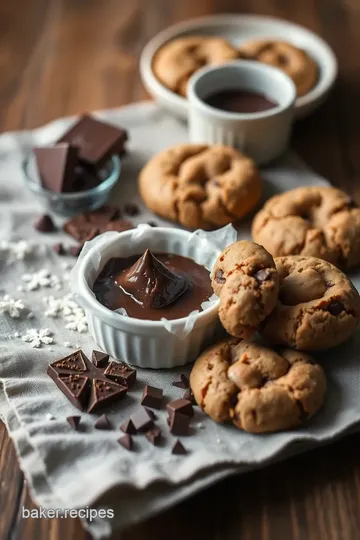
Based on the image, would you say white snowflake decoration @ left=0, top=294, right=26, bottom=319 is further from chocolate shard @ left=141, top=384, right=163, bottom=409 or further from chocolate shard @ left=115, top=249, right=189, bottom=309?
chocolate shard @ left=141, top=384, right=163, bottom=409

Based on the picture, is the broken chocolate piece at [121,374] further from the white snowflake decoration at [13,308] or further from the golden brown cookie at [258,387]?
the white snowflake decoration at [13,308]

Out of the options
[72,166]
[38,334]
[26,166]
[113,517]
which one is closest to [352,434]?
[113,517]

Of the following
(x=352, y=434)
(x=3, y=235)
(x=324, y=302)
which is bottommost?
(x=3, y=235)

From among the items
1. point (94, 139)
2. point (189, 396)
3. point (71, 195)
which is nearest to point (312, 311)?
point (189, 396)

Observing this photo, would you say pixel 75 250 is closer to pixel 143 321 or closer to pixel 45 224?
pixel 45 224

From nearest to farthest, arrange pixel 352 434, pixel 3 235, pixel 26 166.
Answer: pixel 352 434
pixel 3 235
pixel 26 166

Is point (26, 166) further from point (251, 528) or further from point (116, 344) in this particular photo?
point (251, 528)

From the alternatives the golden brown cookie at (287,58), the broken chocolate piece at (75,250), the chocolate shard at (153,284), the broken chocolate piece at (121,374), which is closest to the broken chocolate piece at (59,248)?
the broken chocolate piece at (75,250)
